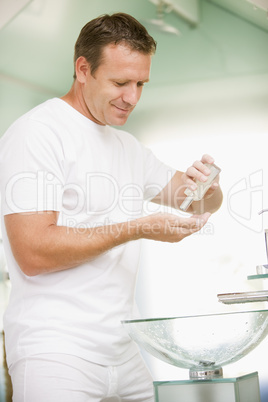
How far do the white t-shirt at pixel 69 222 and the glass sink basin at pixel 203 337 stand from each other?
179 mm

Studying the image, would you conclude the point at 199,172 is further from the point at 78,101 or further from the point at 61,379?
the point at 61,379

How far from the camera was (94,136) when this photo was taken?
1682 millimetres

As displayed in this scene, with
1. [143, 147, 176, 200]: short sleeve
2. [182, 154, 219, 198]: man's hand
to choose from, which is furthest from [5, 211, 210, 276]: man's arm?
[143, 147, 176, 200]: short sleeve

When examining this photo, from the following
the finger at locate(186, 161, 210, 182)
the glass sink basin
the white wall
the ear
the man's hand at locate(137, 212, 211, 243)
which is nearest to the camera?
the glass sink basin

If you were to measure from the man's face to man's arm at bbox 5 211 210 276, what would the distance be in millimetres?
363

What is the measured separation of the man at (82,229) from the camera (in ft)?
4.66

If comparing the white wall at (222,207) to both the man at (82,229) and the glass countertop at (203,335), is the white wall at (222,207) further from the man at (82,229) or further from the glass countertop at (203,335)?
the glass countertop at (203,335)

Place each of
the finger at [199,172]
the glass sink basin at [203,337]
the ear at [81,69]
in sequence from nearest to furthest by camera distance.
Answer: the glass sink basin at [203,337], the finger at [199,172], the ear at [81,69]

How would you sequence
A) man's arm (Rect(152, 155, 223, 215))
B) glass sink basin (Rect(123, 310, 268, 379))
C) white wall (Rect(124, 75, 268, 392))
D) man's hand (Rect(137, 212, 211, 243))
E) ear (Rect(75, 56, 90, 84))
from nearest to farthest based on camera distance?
glass sink basin (Rect(123, 310, 268, 379)) < man's hand (Rect(137, 212, 211, 243)) < ear (Rect(75, 56, 90, 84)) < man's arm (Rect(152, 155, 223, 215)) < white wall (Rect(124, 75, 268, 392))

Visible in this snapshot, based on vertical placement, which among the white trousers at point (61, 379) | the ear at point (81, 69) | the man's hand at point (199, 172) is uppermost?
the ear at point (81, 69)

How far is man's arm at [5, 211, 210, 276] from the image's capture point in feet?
4.56

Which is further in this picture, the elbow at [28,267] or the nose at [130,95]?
the nose at [130,95]

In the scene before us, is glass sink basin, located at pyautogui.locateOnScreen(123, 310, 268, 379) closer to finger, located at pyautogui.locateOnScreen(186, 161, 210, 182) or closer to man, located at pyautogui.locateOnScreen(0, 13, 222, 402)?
man, located at pyautogui.locateOnScreen(0, 13, 222, 402)

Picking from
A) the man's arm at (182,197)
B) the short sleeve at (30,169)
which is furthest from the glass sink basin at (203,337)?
the man's arm at (182,197)
